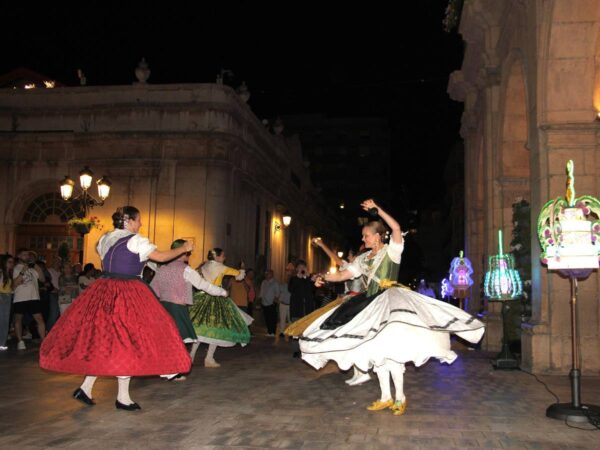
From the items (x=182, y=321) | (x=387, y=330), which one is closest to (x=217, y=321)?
(x=182, y=321)

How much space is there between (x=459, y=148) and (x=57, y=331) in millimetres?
53537

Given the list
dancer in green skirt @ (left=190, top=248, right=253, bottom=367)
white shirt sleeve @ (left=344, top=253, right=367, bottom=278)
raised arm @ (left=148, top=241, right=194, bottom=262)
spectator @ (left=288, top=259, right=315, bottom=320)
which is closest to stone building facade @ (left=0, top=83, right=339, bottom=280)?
spectator @ (left=288, top=259, right=315, bottom=320)

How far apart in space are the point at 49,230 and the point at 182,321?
45.5 ft

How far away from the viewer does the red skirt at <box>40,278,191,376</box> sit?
5.85 m

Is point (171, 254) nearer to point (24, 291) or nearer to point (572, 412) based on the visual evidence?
point (572, 412)

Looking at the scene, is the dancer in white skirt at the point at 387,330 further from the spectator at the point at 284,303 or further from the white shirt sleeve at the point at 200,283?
the spectator at the point at 284,303

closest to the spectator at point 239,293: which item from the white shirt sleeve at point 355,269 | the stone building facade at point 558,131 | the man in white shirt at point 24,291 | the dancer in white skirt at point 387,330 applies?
the man in white shirt at point 24,291

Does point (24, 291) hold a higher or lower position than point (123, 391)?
higher

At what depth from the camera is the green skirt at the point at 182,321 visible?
28.8 ft

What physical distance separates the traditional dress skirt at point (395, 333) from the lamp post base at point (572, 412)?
104cm

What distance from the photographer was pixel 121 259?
6.29 meters

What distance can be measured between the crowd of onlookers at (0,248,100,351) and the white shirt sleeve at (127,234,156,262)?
7263 millimetres

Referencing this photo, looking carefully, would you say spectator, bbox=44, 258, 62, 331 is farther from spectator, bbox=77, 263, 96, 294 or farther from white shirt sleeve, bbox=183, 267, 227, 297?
white shirt sleeve, bbox=183, 267, 227, 297

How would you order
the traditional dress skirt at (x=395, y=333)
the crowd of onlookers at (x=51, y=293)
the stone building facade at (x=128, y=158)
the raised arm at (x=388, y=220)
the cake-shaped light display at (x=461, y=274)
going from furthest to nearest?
the stone building facade at (x=128, y=158)
the cake-shaped light display at (x=461, y=274)
the crowd of onlookers at (x=51, y=293)
the raised arm at (x=388, y=220)
the traditional dress skirt at (x=395, y=333)
